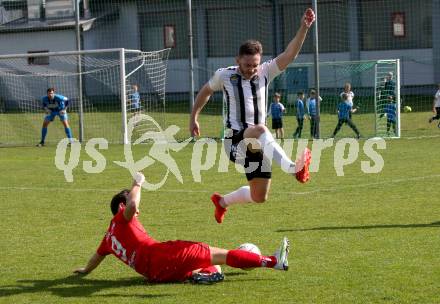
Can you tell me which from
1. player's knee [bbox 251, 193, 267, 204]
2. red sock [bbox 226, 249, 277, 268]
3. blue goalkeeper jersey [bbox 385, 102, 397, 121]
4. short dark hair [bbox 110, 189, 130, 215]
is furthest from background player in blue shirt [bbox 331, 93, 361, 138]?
red sock [bbox 226, 249, 277, 268]

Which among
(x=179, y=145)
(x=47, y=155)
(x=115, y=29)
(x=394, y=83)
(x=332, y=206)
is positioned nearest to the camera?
(x=332, y=206)

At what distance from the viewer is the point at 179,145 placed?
2523 cm

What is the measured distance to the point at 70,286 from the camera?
8.25 meters

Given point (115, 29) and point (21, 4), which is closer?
point (115, 29)

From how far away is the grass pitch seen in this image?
7840mm

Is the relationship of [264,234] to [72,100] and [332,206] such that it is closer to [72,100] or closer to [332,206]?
[332,206]

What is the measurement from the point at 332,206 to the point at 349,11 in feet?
95.7

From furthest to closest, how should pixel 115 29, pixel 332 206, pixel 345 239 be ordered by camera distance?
pixel 115 29 → pixel 332 206 → pixel 345 239

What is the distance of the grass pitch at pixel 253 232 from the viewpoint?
25.7 feet

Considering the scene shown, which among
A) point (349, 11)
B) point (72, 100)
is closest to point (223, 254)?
point (72, 100)

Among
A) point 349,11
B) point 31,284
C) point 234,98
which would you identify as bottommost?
point 31,284

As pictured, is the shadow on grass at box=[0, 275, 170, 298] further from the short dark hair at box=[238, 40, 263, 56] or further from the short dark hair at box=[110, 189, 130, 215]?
the short dark hair at box=[238, 40, 263, 56]

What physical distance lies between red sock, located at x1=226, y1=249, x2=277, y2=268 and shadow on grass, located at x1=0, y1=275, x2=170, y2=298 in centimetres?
75

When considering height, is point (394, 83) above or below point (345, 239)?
above
